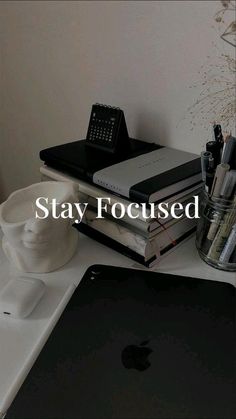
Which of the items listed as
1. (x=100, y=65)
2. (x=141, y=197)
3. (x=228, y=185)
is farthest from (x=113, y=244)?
(x=100, y=65)

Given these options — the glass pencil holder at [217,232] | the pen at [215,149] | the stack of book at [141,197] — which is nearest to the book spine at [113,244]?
the stack of book at [141,197]

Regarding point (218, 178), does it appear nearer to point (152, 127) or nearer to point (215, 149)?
point (215, 149)

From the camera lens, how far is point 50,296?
0.64 meters

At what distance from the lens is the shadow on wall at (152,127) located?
2.79 feet

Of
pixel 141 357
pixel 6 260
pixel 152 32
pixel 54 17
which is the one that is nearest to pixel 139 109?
pixel 152 32

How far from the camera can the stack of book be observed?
2.17 ft

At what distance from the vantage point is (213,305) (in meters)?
0.61

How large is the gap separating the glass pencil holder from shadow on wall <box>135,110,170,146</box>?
203 millimetres

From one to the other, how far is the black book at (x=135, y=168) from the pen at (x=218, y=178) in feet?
0.23

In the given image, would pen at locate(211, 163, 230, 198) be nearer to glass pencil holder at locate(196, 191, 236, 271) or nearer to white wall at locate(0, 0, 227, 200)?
glass pencil holder at locate(196, 191, 236, 271)

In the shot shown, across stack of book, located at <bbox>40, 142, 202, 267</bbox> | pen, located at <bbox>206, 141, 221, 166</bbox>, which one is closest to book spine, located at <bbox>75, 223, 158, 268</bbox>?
stack of book, located at <bbox>40, 142, 202, 267</bbox>

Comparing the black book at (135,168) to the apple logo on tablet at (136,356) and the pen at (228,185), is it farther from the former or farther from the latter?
the apple logo on tablet at (136,356)

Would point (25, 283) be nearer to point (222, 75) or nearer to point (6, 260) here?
point (6, 260)

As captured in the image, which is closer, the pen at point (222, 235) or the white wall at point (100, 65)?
the pen at point (222, 235)
